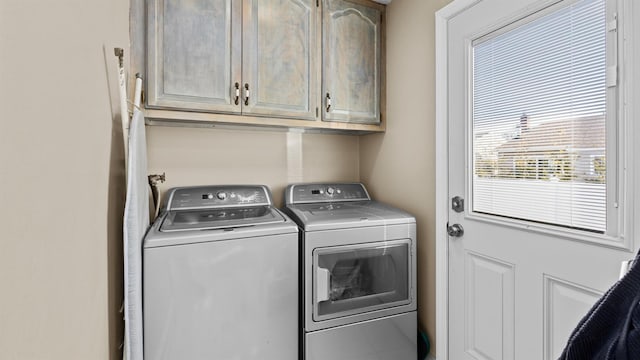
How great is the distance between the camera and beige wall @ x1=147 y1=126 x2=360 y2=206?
1.94m

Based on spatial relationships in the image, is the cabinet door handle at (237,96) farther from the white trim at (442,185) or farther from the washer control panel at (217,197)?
the white trim at (442,185)

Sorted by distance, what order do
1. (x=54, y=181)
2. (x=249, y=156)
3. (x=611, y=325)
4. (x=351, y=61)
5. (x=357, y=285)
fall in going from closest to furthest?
1. (x=611, y=325)
2. (x=54, y=181)
3. (x=357, y=285)
4. (x=351, y=61)
5. (x=249, y=156)

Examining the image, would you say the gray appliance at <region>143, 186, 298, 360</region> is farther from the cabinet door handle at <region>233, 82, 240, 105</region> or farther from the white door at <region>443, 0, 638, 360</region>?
the white door at <region>443, 0, 638, 360</region>

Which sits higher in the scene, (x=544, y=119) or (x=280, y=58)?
(x=280, y=58)

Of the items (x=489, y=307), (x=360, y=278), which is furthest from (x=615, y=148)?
(x=360, y=278)

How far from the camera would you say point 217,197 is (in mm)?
1889

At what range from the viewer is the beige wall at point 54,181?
46 centimetres

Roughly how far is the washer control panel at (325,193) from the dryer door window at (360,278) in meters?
0.63

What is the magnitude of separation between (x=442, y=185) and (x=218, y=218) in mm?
1283

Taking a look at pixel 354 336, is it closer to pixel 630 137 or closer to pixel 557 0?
pixel 630 137

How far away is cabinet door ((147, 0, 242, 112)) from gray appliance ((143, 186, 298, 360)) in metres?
0.68

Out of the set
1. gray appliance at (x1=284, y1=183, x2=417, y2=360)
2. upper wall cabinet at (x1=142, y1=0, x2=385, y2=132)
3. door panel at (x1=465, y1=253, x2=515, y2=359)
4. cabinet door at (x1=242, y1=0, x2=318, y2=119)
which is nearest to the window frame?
door panel at (x1=465, y1=253, x2=515, y2=359)

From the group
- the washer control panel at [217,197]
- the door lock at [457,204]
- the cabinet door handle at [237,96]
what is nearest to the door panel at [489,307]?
the door lock at [457,204]

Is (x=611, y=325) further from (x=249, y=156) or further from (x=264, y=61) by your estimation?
(x=249, y=156)
